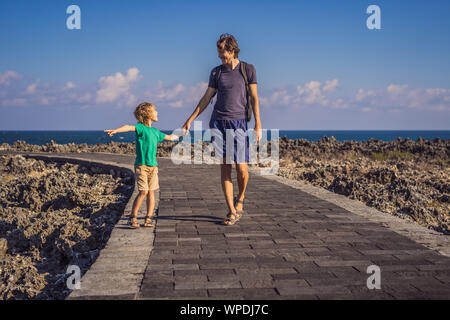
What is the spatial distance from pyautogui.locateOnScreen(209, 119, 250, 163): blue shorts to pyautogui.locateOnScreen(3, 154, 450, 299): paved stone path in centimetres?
82

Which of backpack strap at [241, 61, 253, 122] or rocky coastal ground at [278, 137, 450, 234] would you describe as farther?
rocky coastal ground at [278, 137, 450, 234]

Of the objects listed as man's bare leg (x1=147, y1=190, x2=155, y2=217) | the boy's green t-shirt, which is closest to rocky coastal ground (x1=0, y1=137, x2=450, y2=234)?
man's bare leg (x1=147, y1=190, x2=155, y2=217)

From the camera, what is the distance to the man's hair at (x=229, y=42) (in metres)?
4.93

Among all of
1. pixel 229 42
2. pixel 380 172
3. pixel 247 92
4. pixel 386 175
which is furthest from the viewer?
pixel 380 172

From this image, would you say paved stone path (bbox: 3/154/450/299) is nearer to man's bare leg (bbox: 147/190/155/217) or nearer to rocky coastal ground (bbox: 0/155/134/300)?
man's bare leg (bbox: 147/190/155/217)

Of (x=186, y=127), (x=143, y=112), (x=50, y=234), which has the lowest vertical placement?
(x=50, y=234)

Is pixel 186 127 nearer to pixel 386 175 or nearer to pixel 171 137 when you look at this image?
pixel 171 137

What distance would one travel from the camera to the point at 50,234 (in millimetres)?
5172

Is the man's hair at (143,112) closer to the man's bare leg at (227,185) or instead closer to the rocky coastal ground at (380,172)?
Result: the man's bare leg at (227,185)

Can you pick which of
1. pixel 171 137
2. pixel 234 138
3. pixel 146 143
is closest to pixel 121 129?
pixel 146 143

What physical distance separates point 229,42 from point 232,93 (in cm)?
58

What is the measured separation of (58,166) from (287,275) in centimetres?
1371

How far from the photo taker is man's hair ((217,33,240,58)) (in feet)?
16.2
